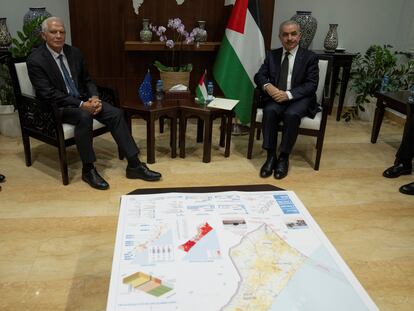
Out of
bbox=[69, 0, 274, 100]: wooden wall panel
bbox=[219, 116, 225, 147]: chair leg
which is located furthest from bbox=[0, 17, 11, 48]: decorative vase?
bbox=[219, 116, 225, 147]: chair leg

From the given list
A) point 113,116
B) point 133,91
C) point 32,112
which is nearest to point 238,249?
point 113,116

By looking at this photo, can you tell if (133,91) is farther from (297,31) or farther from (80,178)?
(297,31)

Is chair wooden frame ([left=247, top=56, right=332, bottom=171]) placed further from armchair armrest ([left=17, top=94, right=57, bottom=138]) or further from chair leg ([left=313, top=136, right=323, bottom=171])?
armchair armrest ([left=17, top=94, right=57, bottom=138])

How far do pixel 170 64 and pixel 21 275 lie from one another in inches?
114

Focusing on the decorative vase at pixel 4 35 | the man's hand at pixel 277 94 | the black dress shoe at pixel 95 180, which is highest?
A: the decorative vase at pixel 4 35

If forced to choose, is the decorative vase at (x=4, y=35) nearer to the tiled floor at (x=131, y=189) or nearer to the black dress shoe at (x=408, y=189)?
the tiled floor at (x=131, y=189)

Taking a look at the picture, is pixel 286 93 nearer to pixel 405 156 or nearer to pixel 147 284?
pixel 405 156

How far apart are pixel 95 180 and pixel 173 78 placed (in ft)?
3.94

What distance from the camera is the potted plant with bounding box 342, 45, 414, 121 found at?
4.24 metres

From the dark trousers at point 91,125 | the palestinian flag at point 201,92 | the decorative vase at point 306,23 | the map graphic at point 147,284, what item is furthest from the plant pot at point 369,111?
the map graphic at point 147,284

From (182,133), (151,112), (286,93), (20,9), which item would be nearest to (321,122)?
(286,93)

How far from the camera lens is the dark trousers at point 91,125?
2.77 metres

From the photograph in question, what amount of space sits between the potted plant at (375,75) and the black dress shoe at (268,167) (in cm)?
179

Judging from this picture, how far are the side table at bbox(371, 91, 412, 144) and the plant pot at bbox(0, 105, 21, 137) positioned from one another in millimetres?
3419
